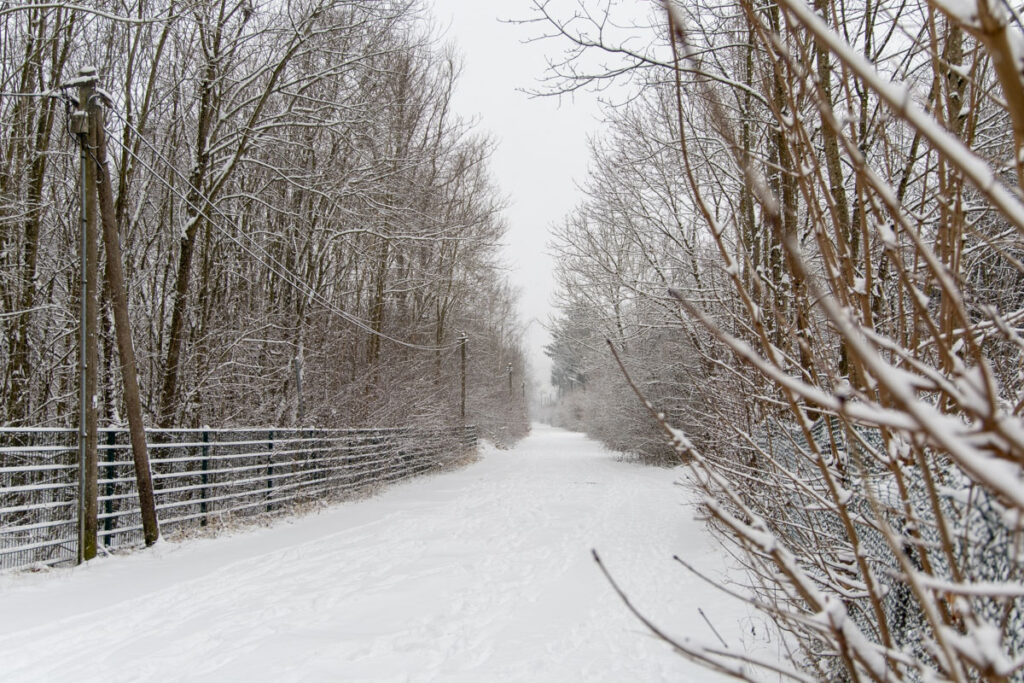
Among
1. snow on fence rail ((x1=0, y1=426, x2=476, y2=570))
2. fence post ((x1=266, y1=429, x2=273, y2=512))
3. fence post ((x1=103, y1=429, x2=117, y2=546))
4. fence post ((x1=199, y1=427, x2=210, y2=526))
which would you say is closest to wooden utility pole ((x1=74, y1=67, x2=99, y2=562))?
snow on fence rail ((x1=0, y1=426, x2=476, y2=570))

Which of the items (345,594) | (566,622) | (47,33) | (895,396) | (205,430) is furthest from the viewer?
(47,33)

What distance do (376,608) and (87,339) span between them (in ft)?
13.2

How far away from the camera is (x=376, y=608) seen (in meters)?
4.78

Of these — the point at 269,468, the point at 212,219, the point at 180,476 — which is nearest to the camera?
the point at 180,476

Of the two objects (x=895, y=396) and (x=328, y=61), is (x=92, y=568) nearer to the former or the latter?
(x=895, y=396)

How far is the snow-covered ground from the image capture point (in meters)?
3.68

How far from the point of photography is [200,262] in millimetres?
12039

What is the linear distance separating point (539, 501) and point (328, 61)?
920 cm

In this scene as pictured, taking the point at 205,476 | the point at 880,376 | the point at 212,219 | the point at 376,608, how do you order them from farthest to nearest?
the point at 212,219
the point at 205,476
the point at 376,608
the point at 880,376

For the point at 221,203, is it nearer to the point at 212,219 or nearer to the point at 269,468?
the point at 212,219

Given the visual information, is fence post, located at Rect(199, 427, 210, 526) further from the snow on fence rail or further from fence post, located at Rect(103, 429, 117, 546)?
fence post, located at Rect(103, 429, 117, 546)

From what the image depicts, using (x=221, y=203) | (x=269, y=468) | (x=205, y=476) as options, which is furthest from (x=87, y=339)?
(x=221, y=203)

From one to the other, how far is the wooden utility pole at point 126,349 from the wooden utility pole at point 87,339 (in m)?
0.16

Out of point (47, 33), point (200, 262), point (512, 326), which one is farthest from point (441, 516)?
point (512, 326)
